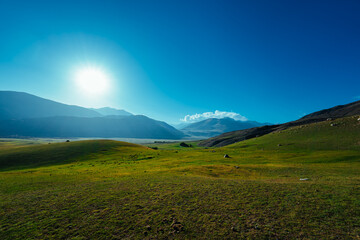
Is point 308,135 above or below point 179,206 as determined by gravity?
above

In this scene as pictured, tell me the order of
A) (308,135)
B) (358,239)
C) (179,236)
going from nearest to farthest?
(358,239) → (179,236) → (308,135)

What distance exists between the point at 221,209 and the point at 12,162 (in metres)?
67.7

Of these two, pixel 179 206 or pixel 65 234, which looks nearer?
pixel 65 234

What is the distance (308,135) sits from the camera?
73.1m

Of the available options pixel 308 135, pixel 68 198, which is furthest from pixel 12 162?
pixel 308 135

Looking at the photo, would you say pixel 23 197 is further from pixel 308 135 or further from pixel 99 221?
pixel 308 135

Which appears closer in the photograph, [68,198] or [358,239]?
[358,239]

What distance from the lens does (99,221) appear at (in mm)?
11141

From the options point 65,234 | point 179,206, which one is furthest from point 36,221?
point 179,206

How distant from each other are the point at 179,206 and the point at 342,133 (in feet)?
273

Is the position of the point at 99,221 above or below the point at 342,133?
below

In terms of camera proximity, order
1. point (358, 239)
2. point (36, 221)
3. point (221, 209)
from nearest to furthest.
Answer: point (358, 239), point (36, 221), point (221, 209)

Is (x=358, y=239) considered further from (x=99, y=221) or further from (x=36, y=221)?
(x=36, y=221)

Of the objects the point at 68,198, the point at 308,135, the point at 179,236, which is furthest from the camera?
the point at 308,135
